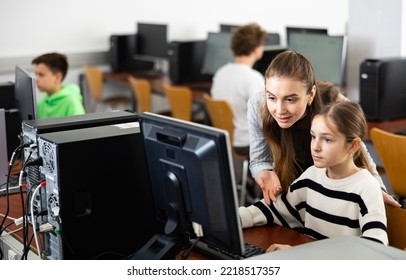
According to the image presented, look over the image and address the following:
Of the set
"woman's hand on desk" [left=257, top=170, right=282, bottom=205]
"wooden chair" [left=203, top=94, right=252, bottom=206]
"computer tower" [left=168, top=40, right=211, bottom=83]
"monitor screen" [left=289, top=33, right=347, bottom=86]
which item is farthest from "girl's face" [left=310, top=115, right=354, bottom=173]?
"computer tower" [left=168, top=40, right=211, bottom=83]

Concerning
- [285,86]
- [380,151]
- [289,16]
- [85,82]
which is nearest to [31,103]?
[285,86]

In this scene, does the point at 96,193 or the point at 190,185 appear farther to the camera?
the point at 96,193

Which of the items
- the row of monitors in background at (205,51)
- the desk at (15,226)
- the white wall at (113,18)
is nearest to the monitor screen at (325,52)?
the row of monitors in background at (205,51)

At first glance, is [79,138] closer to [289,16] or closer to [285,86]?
[285,86]

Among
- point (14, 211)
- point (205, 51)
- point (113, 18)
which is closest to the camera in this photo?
point (14, 211)

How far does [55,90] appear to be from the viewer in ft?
12.2

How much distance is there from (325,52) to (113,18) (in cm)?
240

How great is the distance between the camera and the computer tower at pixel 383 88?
157 inches

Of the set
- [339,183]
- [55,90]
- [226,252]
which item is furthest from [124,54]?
[226,252]

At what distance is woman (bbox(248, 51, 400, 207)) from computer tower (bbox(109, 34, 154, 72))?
4.05 meters

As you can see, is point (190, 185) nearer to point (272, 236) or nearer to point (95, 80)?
point (272, 236)

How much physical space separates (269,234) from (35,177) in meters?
0.79

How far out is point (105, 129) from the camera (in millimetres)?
2221

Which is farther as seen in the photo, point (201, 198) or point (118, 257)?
point (118, 257)
